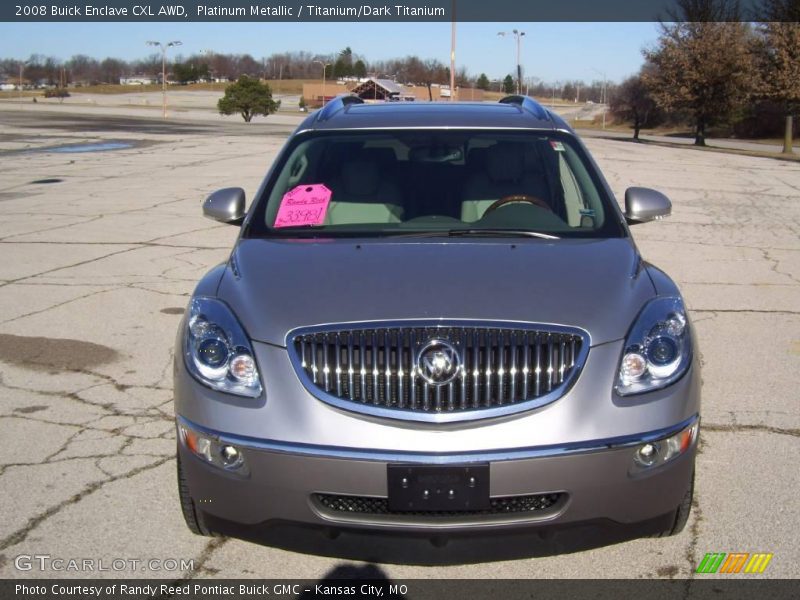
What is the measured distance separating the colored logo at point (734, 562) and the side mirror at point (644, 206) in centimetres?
189

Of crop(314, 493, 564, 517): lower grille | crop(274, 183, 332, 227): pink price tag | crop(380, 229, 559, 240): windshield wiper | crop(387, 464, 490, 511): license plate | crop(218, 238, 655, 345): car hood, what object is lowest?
crop(314, 493, 564, 517): lower grille

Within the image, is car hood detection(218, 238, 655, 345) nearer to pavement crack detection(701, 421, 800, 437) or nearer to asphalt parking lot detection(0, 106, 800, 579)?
asphalt parking lot detection(0, 106, 800, 579)

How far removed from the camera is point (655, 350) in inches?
129

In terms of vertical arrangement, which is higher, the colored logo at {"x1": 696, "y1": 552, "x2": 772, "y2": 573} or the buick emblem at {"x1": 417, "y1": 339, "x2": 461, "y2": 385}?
the buick emblem at {"x1": 417, "y1": 339, "x2": 461, "y2": 385}

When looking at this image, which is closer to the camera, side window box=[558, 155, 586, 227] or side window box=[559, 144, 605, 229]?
side window box=[559, 144, 605, 229]

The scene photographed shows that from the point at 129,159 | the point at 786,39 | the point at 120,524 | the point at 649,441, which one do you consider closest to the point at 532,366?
the point at 649,441

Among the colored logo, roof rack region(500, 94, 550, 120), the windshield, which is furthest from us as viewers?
roof rack region(500, 94, 550, 120)

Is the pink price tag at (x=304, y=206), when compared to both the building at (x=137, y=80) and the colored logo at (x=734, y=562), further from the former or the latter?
the building at (x=137, y=80)

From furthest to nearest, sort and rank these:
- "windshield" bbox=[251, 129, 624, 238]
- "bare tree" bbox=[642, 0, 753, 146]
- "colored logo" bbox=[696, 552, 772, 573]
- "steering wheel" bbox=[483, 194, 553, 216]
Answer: "bare tree" bbox=[642, 0, 753, 146] → "steering wheel" bbox=[483, 194, 553, 216] → "windshield" bbox=[251, 129, 624, 238] → "colored logo" bbox=[696, 552, 772, 573]

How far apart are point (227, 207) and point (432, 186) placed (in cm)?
109

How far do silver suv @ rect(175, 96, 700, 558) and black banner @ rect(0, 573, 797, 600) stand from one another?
9.2 inches

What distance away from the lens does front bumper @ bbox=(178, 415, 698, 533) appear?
295 centimetres

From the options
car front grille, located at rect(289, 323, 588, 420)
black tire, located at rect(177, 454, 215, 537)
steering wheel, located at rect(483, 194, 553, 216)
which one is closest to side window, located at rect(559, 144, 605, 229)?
steering wheel, located at rect(483, 194, 553, 216)

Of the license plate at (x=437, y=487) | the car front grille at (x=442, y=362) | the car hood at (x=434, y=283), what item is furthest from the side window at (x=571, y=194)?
the license plate at (x=437, y=487)
